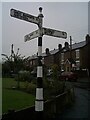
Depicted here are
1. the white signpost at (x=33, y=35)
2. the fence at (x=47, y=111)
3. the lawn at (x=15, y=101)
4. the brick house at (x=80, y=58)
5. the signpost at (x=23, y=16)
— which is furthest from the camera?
the brick house at (x=80, y=58)

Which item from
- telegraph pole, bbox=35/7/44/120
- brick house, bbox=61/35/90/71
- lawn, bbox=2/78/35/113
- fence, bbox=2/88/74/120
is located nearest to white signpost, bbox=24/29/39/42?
telegraph pole, bbox=35/7/44/120

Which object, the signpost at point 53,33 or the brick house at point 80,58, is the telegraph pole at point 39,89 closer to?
the signpost at point 53,33

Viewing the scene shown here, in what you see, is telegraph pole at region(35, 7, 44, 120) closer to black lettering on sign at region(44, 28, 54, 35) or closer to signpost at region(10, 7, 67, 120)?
signpost at region(10, 7, 67, 120)

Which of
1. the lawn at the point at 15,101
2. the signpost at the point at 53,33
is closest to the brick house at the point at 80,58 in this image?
the lawn at the point at 15,101

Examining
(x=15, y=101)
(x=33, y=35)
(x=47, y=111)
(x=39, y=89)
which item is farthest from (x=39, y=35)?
(x=15, y=101)

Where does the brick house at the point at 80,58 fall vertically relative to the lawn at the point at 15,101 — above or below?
above

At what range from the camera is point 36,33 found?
6.61 meters

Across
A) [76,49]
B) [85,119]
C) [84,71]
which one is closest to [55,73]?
[85,119]

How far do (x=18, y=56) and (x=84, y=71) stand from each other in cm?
3196

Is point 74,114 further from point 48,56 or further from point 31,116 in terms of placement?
point 48,56

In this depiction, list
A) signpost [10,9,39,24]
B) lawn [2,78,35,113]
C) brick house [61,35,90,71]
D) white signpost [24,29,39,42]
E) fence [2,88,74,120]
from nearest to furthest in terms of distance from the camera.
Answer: signpost [10,9,39,24]
white signpost [24,29,39,42]
fence [2,88,74,120]
lawn [2,78,35,113]
brick house [61,35,90,71]

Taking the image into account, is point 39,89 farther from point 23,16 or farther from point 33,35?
point 23,16

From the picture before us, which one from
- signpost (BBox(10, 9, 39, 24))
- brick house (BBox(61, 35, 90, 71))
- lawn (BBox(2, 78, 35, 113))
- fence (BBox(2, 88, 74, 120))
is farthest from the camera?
brick house (BBox(61, 35, 90, 71))

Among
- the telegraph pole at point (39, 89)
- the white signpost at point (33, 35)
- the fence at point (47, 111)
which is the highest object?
the white signpost at point (33, 35)
